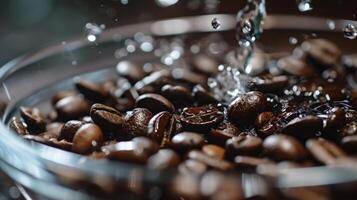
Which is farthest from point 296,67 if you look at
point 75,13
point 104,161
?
point 75,13

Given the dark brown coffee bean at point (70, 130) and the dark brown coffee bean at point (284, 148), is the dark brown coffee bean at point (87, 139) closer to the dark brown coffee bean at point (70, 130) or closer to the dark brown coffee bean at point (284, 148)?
the dark brown coffee bean at point (70, 130)

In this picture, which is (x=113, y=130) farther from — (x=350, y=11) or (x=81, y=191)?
(x=350, y=11)

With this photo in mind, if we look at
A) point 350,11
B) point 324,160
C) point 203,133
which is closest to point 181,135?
point 203,133

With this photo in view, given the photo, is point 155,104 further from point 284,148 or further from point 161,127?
point 284,148

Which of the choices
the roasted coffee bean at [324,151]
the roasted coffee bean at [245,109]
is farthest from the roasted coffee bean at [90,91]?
the roasted coffee bean at [324,151]

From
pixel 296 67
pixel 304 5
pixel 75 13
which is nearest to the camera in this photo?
pixel 296 67

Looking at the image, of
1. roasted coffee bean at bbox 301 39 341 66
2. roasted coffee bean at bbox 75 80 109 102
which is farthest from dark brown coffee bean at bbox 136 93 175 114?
roasted coffee bean at bbox 301 39 341 66
